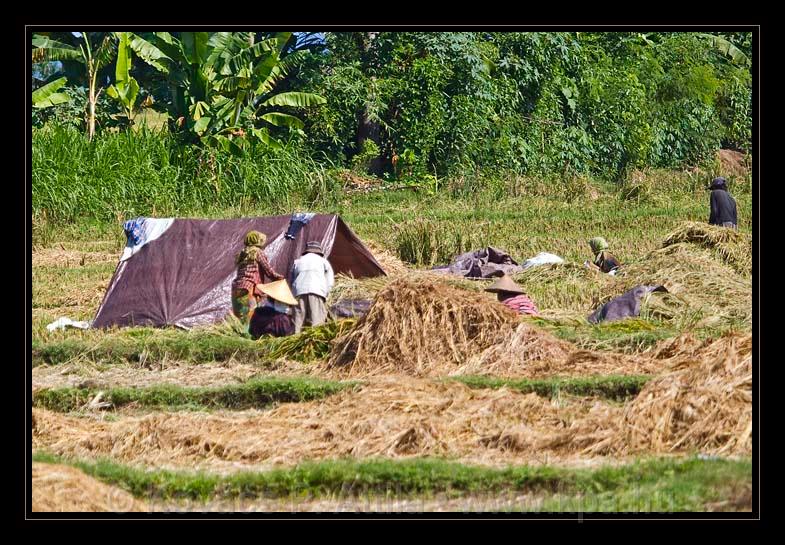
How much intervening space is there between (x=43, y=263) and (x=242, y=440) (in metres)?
10.2

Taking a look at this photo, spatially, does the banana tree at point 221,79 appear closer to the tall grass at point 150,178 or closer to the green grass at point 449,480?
the tall grass at point 150,178

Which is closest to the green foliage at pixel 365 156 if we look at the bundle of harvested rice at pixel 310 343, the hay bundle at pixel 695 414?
the bundle of harvested rice at pixel 310 343

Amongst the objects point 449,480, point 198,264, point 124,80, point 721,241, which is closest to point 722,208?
point 721,241

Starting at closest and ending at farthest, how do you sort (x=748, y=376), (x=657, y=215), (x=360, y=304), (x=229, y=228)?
(x=748, y=376) < (x=360, y=304) < (x=229, y=228) < (x=657, y=215)

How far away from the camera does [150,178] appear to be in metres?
22.9

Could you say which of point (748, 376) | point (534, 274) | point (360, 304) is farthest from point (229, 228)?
point (748, 376)

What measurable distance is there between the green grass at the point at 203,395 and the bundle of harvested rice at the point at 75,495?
104 inches

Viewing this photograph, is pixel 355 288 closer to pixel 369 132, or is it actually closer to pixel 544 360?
pixel 544 360

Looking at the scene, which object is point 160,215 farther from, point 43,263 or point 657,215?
point 657,215

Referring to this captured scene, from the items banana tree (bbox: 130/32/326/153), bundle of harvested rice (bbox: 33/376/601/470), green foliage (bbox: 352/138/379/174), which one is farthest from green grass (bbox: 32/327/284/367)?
green foliage (bbox: 352/138/379/174)

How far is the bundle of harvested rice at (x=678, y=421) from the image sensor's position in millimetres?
9406

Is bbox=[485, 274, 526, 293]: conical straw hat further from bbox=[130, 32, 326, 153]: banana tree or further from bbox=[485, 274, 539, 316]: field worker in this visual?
bbox=[130, 32, 326, 153]: banana tree

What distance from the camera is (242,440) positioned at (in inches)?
393

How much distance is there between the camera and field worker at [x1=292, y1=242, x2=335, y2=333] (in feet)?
45.1
